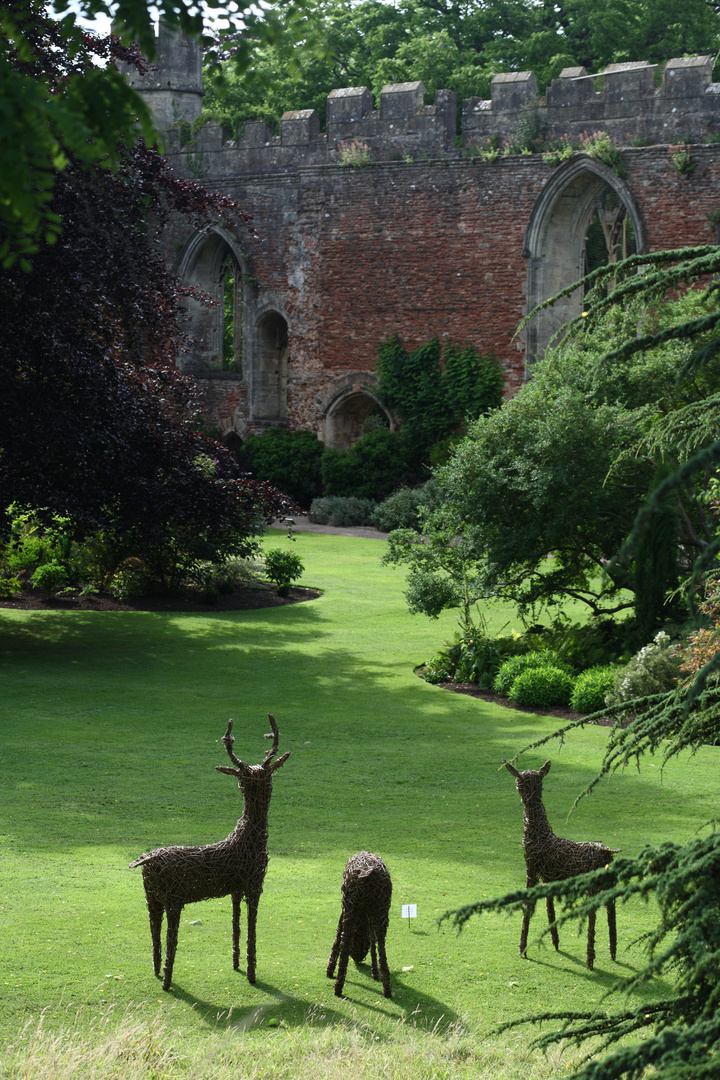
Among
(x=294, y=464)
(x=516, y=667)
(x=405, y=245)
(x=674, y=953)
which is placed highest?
(x=405, y=245)

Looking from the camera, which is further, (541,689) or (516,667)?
(516,667)

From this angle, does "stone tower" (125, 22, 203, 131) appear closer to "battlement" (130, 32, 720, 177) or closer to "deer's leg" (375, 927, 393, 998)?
"battlement" (130, 32, 720, 177)

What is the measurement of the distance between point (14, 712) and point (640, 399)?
24.1 ft

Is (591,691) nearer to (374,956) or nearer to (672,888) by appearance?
(374,956)

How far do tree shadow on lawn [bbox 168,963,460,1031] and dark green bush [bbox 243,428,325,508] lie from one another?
2046 cm

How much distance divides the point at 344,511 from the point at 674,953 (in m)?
21.5

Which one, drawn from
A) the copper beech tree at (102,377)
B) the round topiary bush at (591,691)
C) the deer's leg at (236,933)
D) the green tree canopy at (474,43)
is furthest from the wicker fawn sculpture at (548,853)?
the green tree canopy at (474,43)

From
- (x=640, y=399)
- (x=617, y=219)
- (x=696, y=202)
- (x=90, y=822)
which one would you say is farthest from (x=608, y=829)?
(x=617, y=219)

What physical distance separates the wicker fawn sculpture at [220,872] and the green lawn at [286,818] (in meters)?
0.20

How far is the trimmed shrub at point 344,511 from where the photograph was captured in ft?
79.4

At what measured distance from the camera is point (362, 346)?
25953 mm

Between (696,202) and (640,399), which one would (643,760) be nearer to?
(640,399)

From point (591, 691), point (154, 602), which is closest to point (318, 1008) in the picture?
point (591, 691)

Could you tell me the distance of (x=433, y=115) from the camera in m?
24.4
